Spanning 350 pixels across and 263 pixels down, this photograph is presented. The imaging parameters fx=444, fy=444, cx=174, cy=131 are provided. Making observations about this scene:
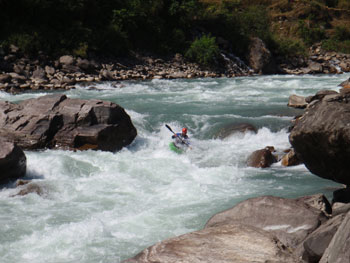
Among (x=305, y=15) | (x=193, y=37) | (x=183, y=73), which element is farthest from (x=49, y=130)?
(x=305, y=15)

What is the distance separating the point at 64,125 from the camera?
1095 centimetres

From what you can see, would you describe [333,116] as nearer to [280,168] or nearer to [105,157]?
[280,168]

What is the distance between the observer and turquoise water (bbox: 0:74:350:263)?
6180 mm

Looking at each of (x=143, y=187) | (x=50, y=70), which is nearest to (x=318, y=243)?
(x=143, y=187)

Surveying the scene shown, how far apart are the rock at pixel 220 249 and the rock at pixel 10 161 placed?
5.34m

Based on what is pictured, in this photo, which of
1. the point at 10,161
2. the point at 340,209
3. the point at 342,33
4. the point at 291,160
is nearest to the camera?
the point at 340,209

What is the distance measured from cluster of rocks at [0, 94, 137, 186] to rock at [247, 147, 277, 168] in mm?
3318

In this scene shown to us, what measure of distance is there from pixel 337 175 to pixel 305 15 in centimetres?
4733

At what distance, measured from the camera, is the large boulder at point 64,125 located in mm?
10719

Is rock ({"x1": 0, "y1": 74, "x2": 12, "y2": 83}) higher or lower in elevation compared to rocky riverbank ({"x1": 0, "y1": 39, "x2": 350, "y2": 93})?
higher

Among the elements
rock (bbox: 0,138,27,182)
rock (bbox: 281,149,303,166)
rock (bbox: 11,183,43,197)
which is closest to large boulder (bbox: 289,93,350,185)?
rock (bbox: 281,149,303,166)

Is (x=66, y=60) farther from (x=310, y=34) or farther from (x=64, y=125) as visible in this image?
(x=310, y=34)

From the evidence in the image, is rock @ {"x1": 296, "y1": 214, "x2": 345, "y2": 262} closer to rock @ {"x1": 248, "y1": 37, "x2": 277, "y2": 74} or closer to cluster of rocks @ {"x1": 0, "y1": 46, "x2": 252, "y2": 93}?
cluster of rocks @ {"x1": 0, "y1": 46, "x2": 252, "y2": 93}

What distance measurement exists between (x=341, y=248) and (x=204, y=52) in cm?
2652
